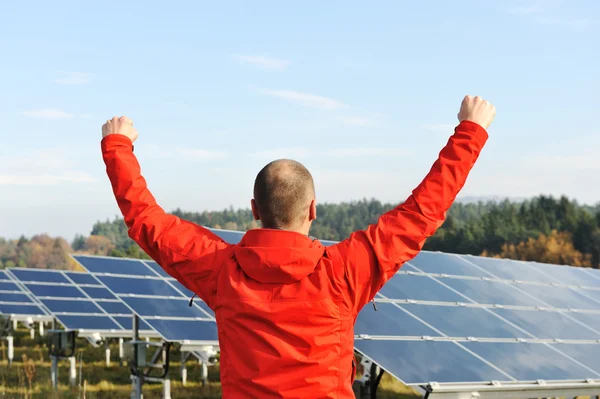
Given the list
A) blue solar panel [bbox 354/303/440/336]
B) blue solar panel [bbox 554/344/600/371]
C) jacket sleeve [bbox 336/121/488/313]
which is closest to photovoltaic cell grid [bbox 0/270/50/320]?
blue solar panel [bbox 354/303/440/336]

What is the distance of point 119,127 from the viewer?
3773 millimetres

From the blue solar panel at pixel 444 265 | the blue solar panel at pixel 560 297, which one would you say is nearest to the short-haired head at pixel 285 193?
the blue solar panel at pixel 444 265

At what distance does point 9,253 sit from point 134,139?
100681mm

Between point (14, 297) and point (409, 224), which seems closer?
point (409, 224)

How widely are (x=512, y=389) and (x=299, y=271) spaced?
19.2 feet

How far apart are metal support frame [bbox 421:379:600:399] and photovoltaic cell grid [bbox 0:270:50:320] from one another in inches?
758

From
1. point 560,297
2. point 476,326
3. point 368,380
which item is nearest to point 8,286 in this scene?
point 560,297

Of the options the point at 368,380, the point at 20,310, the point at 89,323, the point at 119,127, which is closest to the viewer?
the point at 119,127

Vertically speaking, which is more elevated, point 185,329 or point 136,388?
point 185,329

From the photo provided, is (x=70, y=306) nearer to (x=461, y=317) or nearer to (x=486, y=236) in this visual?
(x=461, y=317)

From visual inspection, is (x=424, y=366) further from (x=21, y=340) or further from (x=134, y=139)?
(x=21, y=340)

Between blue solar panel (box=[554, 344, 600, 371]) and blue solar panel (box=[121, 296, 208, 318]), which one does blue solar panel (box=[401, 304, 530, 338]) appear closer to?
blue solar panel (box=[554, 344, 600, 371])

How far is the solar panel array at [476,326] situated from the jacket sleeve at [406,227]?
14.9 feet

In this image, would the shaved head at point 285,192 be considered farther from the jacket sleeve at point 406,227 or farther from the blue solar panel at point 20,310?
the blue solar panel at point 20,310
